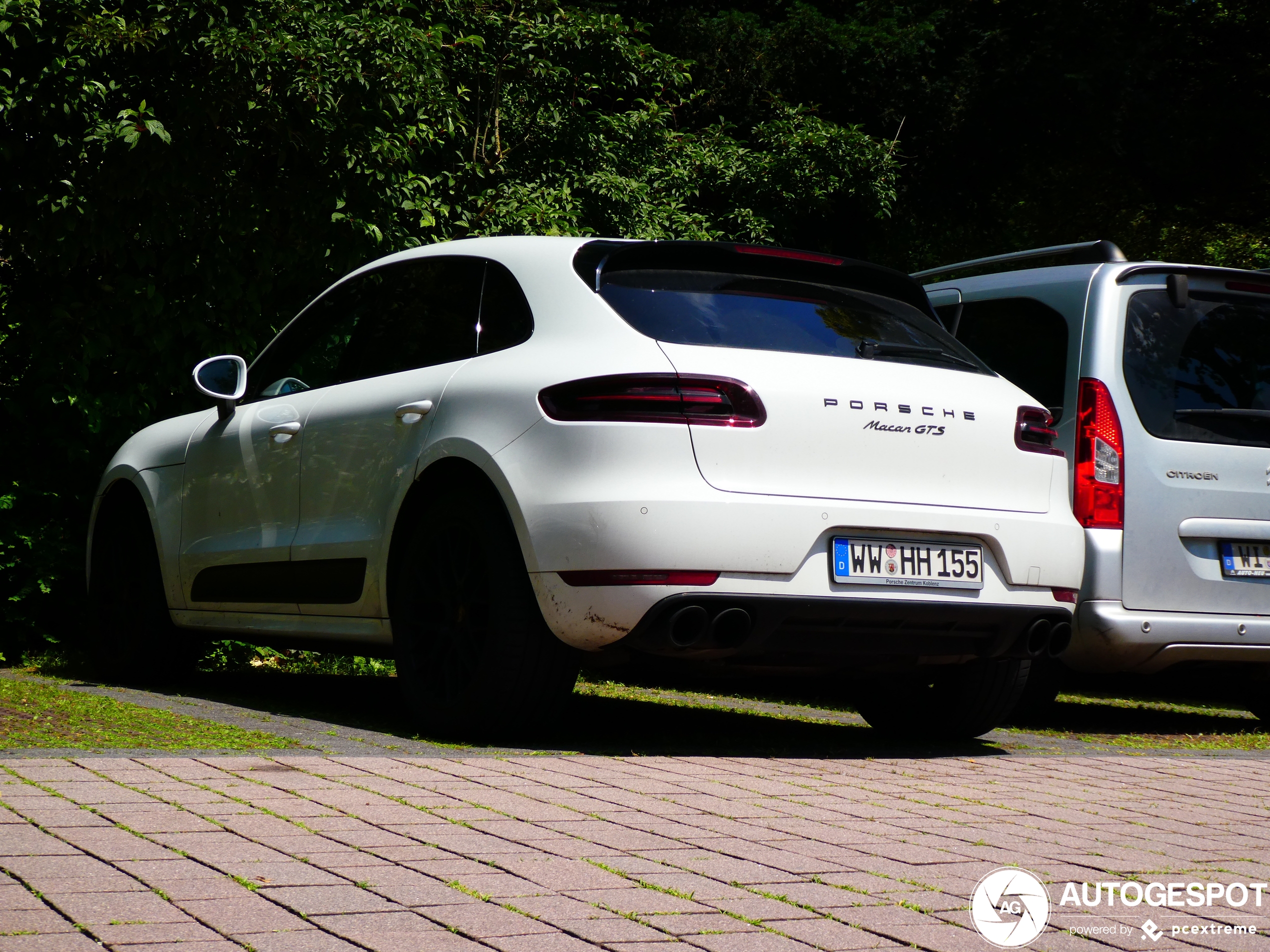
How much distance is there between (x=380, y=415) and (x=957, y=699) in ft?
7.92

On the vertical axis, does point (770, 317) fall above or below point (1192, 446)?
above

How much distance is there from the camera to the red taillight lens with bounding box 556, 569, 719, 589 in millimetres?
4754

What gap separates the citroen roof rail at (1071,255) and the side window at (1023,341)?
292 mm

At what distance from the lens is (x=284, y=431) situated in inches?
249

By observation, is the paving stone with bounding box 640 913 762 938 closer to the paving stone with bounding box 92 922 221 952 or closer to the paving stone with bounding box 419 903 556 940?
the paving stone with bounding box 419 903 556 940

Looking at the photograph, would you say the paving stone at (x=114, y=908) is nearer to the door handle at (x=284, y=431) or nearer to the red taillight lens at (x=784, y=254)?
the red taillight lens at (x=784, y=254)

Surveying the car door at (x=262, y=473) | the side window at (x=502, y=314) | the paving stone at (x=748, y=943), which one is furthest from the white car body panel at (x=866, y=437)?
the paving stone at (x=748, y=943)

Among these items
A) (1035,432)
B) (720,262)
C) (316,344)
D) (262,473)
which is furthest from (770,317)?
(262,473)

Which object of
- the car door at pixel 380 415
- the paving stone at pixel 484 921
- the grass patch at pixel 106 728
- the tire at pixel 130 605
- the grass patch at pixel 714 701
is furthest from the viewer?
the grass patch at pixel 714 701

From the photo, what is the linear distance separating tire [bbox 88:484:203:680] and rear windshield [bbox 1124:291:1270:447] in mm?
4367

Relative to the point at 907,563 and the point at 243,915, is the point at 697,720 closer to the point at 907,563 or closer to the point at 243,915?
the point at 907,563

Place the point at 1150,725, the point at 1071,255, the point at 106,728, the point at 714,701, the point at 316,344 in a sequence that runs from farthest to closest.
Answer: the point at 714,701, the point at 1150,725, the point at 1071,255, the point at 316,344, the point at 106,728

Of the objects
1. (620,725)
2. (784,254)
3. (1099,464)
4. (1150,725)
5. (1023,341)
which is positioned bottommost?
(1150,725)

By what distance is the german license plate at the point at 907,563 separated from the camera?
502 cm
